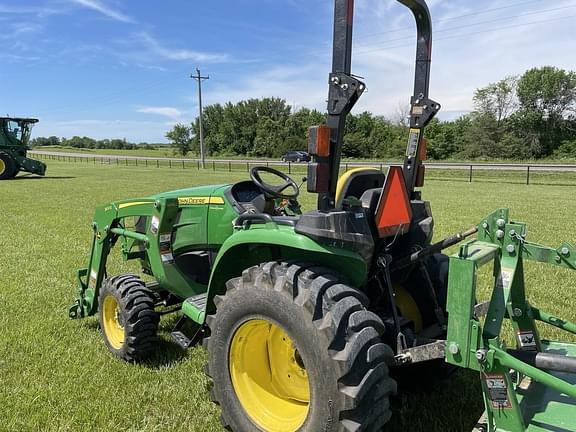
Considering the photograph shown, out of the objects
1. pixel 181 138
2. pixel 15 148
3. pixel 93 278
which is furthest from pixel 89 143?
pixel 93 278

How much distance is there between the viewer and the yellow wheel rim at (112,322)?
12.7 ft

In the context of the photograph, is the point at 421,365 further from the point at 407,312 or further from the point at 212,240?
the point at 212,240

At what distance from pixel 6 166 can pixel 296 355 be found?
87.9 feet

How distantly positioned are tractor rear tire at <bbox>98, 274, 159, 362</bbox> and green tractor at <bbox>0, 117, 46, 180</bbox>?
2483 cm

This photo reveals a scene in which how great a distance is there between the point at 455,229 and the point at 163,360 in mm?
7071

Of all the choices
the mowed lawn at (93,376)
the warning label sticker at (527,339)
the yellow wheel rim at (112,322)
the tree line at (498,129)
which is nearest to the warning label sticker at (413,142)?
the warning label sticker at (527,339)

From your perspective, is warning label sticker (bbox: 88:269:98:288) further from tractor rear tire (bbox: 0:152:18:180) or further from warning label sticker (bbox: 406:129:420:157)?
tractor rear tire (bbox: 0:152:18:180)

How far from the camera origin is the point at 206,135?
237 ft

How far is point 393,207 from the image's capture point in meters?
2.58

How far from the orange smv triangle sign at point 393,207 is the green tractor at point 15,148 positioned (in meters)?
27.0

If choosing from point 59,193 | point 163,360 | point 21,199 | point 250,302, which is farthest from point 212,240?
point 59,193

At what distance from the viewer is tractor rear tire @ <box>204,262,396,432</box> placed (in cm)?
208

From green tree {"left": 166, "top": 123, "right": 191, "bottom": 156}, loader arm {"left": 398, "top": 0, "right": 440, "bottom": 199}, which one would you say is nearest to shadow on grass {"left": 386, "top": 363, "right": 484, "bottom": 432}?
loader arm {"left": 398, "top": 0, "right": 440, "bottom": 199}

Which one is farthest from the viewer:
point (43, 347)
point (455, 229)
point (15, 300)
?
point (455, 229)
